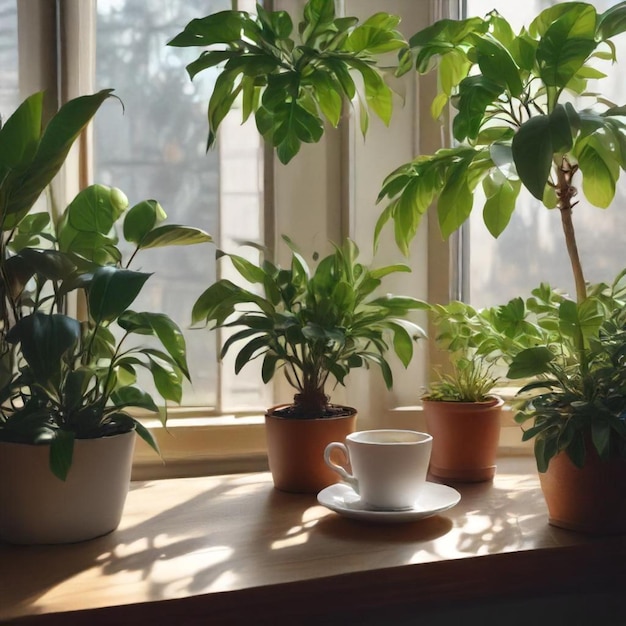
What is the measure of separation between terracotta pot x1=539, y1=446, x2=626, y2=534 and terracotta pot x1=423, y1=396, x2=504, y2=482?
259mm

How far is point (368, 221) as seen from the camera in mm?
1404

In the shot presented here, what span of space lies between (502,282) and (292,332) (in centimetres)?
53

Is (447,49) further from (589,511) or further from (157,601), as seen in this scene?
(157,601)

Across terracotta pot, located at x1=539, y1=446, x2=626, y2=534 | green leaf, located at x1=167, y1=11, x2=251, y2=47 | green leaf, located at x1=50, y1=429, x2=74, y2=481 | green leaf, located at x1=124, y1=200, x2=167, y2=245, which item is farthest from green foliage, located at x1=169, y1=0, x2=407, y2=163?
terracotta pot, located at x1=539, y1=446, x2=626, y2=534

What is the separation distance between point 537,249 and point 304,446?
615 mm

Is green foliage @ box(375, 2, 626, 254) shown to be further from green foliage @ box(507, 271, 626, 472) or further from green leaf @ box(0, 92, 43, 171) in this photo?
green leaf @ box(0, 92, 43, 171)

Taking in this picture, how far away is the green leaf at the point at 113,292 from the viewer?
0.88 m

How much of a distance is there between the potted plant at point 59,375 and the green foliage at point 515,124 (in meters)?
0.35

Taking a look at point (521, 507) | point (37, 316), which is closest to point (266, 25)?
point (37, 316)

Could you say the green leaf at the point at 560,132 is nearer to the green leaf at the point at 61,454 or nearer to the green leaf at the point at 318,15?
the green leaf at the point at 318,15

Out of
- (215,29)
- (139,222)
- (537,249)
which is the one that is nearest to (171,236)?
(139,222)

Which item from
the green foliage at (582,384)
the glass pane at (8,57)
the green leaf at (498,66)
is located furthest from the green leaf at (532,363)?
the glass pane at (8,57)

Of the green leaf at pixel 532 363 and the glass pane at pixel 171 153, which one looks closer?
the green leaf at pixel 532 363

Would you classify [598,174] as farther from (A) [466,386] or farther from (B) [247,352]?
(B) [247,352]
